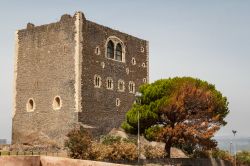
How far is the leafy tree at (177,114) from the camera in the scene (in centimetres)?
4506

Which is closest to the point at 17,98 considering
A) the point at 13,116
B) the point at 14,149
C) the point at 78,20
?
the point at 13,116

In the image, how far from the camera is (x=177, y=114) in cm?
4578

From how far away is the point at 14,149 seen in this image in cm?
4781

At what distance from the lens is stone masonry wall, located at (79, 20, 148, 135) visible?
51062 mm

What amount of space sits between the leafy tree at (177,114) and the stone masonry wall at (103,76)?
5.25 m

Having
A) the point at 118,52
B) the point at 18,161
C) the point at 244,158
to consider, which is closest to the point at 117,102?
the point at 118,52

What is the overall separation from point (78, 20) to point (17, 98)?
1195 cm

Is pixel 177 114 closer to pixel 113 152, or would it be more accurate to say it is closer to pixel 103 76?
pixel 113 152

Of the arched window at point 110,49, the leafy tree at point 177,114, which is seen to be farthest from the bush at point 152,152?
the arched window at point 110,49

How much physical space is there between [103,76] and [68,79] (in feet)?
16.1

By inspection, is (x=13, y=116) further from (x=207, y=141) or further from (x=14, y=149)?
(x=207, y=141)

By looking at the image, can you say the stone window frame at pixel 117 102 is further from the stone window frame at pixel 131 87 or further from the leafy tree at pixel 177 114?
the leafy tree at pixel 177 114

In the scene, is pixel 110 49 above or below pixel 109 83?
above


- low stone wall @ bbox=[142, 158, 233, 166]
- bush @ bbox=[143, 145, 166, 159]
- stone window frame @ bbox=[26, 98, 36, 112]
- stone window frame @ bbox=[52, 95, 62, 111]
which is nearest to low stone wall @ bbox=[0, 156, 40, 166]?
low stone wall @ bbox=[142, 158, 233, 166]
